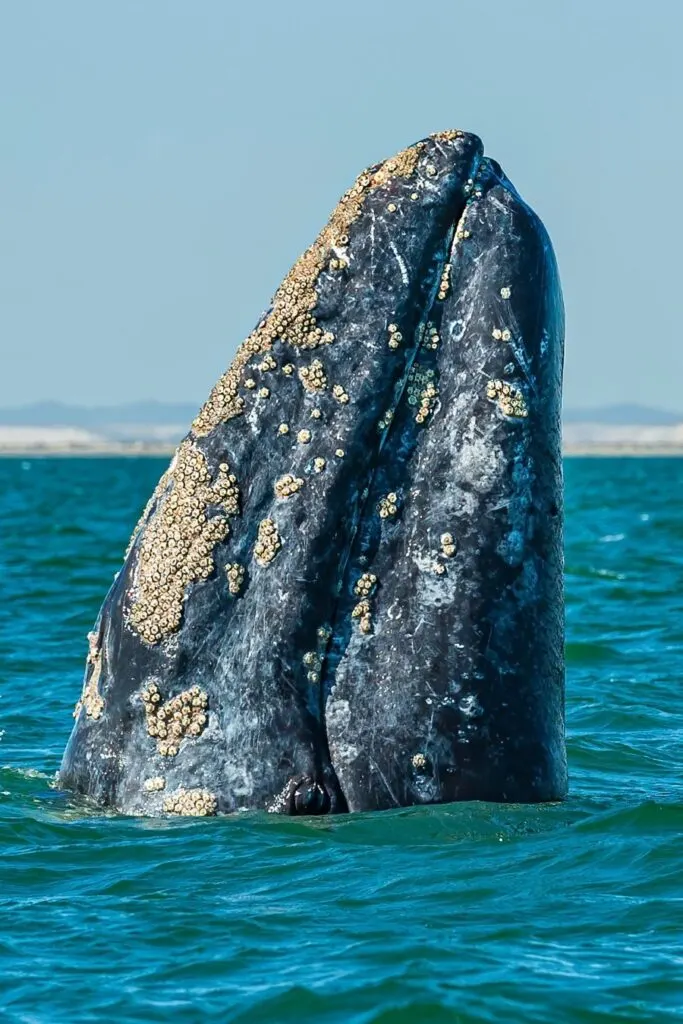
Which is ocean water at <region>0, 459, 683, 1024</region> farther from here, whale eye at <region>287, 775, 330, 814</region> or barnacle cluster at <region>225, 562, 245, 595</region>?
barnacle cluster at <region>225, 562, 245, 595</region>

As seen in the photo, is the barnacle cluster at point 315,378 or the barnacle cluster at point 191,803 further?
the barnacle cluster at point 315,378

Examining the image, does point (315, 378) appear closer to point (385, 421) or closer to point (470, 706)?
point (385, 421)

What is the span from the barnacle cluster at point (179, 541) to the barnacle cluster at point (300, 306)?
0.19 metres

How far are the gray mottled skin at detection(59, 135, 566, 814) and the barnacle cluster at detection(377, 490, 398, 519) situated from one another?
0.09 ft

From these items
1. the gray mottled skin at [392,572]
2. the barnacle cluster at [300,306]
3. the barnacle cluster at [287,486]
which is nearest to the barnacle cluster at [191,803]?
the gray mottled skin at [392,572]

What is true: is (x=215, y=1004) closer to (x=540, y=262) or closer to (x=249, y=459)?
(x=249, y=459)

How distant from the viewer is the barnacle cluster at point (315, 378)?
6762mm

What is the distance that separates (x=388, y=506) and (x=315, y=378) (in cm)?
55

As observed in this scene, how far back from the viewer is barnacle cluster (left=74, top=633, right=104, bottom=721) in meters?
6.73

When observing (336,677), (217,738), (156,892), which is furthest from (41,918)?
(336,677)

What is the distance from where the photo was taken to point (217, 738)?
21.6ft

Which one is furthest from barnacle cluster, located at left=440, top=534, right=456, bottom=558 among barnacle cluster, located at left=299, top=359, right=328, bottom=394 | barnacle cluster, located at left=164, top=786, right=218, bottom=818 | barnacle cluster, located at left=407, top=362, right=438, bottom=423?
barnacle cluster, located at left=164, top=786, right=218, bottom=818

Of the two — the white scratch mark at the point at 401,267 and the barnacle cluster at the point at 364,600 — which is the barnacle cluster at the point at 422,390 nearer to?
the white scratch mark at the point at 401,267

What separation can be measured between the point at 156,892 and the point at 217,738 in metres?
0.59
